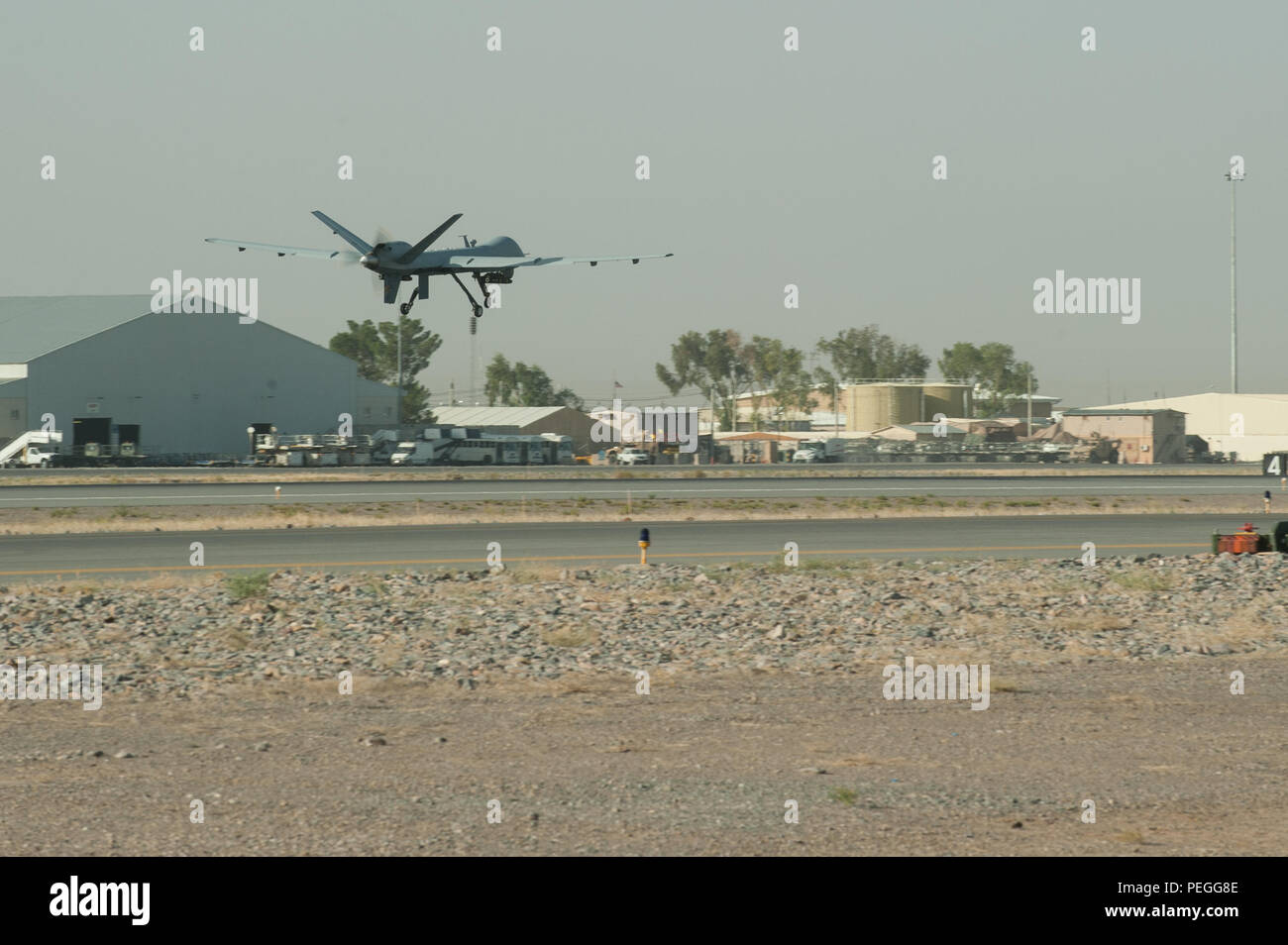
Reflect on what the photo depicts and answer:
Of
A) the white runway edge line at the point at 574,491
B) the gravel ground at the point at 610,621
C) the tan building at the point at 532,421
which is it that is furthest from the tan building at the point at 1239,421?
the gravel ground at the point at 610,621

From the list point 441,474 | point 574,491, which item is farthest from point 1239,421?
point 574,491

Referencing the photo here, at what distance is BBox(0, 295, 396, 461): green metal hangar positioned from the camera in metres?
90.6

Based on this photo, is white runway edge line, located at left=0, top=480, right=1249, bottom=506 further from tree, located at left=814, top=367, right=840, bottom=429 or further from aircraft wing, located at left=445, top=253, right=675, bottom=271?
tree, located at left=814, top=367, right=840, bottom=429

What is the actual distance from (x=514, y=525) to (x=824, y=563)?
14.4m

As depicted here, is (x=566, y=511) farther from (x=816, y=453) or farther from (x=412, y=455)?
(x=816, y=453)

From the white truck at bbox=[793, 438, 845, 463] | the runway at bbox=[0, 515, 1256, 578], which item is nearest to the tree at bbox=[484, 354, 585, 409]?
the white truck at bbox=[793, 438, 845, 463]

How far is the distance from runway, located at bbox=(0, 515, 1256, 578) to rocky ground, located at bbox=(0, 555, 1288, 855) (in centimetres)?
517

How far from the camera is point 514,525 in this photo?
4022 cm

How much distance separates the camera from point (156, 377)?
94.5 metres

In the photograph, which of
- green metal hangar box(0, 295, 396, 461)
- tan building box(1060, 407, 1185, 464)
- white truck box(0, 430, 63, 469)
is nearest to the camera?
white truck box(0, 430, 63, 469)

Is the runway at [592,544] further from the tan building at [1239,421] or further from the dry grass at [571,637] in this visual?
the tan building at [1239,421]

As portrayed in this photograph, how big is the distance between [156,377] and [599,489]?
4915 cm
